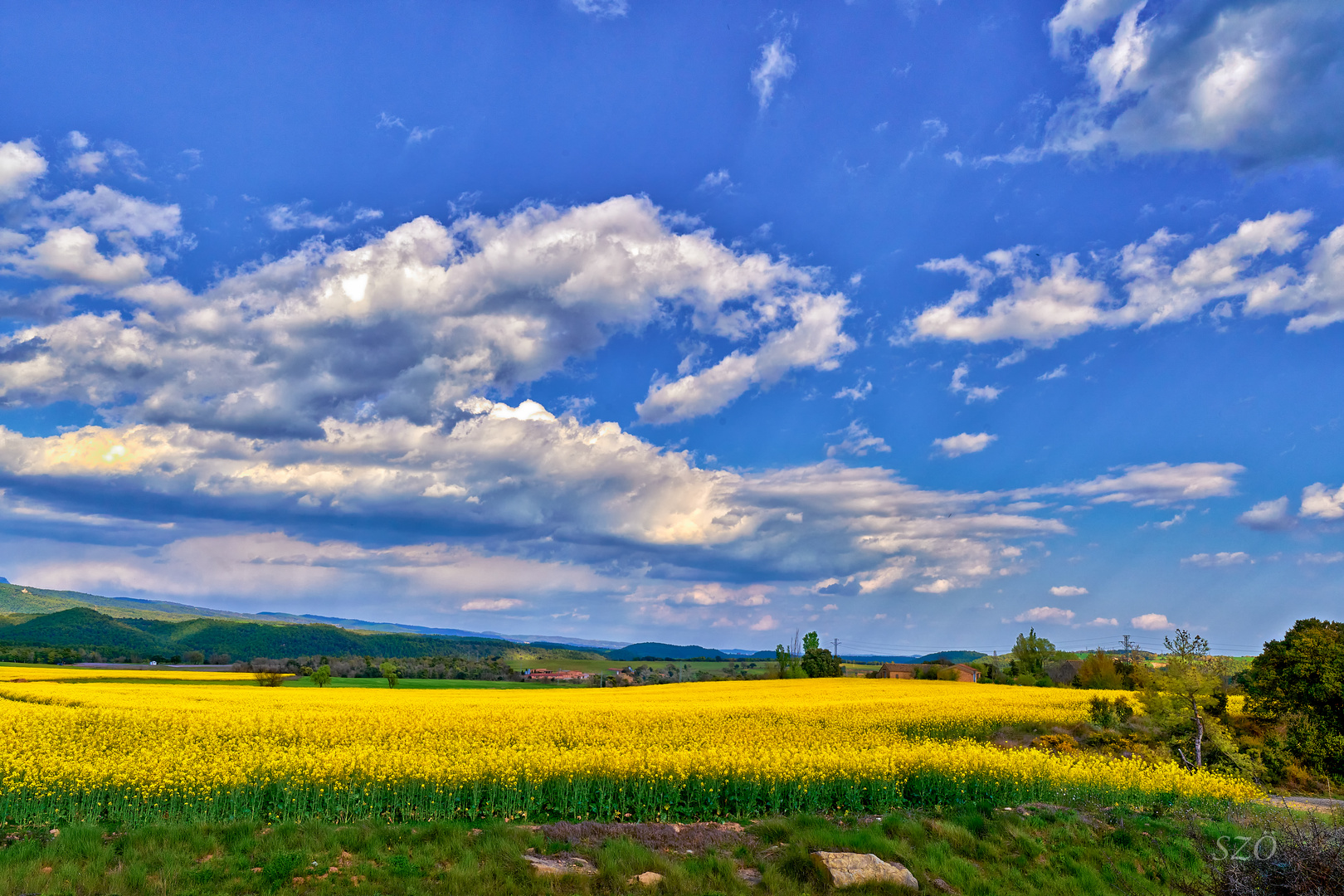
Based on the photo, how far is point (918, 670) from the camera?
9988cm

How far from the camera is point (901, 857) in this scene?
13.1 metres

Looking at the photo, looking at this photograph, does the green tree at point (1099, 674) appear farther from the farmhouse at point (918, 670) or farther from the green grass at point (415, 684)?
the green grass at point (415, 684)

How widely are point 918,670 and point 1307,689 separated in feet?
243

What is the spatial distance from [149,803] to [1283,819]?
986 inches

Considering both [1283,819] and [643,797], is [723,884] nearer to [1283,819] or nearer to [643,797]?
[643,797]

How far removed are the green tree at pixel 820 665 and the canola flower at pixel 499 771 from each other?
78008mm

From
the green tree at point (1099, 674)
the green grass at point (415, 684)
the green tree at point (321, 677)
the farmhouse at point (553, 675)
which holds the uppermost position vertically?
the green tree at point (1099, 674)

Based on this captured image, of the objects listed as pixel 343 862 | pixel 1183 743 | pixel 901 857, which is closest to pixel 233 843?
pixel 343 862

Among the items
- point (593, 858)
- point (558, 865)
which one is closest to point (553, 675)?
point (593, 858)

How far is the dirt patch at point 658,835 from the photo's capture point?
13.3 metres

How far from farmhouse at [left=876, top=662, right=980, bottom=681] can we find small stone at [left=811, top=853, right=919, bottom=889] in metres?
84.7

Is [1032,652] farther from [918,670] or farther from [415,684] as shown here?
[415,684]

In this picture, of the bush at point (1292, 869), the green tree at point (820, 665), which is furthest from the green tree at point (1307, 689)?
the green tree at point (820, 665)

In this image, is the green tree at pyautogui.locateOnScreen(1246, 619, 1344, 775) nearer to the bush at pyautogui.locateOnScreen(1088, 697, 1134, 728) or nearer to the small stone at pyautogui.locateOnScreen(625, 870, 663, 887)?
the bush at pyautogui.locateOnScreen(1088, 697, 1134, 728)
